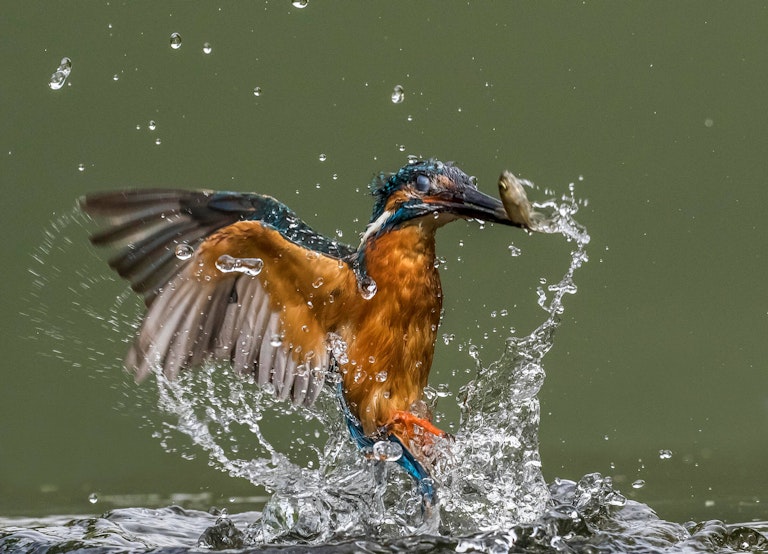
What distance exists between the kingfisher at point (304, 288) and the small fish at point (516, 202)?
0.54 ft

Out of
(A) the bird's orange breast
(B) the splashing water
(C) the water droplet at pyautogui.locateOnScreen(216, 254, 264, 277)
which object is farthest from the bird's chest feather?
(C) the water droplet at pyautogui.locateOnScreen(216, 254, 264, 277)

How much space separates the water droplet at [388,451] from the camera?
3990 mm

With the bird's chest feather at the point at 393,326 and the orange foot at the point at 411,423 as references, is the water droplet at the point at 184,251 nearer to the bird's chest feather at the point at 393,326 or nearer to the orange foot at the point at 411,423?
the bird's chest feather at the point at 393,326

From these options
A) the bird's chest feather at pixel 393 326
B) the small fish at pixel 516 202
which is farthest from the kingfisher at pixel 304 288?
the small fish at pixel 516 202

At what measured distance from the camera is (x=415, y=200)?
396cm

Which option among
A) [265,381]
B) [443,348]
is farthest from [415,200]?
[443,348]

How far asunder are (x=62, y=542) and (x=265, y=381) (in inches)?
41.2

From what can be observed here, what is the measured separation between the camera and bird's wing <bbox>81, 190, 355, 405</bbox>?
3926 millimetres

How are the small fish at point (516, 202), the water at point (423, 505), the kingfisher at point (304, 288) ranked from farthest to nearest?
the kingfisher at point (304, 288)
the small fish at point (516, 202)
the water at point (423, 505)

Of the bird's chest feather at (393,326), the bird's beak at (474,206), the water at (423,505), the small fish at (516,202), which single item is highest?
the bird's beak at (474,206)

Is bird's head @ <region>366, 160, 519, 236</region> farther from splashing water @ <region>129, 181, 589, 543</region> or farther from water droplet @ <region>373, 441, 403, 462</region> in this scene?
water droplet @ <region>373, 441, 403, 462</region>

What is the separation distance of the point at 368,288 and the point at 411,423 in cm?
47

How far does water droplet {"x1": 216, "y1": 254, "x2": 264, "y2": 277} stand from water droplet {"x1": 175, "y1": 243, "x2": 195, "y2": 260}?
0.35 ft

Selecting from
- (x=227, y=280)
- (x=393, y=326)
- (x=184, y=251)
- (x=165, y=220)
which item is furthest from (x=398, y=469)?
(x=165, y=220)
